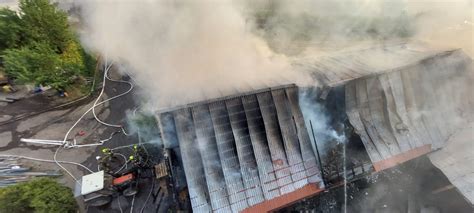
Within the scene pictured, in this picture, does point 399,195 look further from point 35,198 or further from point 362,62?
point 35,198

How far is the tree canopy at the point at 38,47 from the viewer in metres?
9.59

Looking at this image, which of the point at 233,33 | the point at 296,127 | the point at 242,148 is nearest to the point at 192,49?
the point at 233,33

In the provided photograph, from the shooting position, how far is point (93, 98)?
11359 mm

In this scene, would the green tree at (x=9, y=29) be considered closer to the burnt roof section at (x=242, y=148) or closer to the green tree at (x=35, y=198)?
the green tree at (x=35, y=198)

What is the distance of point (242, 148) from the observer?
6602 millimetres

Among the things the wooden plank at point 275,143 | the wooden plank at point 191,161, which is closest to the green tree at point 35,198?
the wooden plank at point 191,161

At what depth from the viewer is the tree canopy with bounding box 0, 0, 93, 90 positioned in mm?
9586

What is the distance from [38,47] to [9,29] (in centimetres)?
144

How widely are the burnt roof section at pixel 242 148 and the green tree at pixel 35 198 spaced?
3.49 metres

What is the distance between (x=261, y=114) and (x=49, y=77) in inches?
341

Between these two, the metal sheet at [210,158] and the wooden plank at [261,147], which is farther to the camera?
the wooden plank at [261,147]

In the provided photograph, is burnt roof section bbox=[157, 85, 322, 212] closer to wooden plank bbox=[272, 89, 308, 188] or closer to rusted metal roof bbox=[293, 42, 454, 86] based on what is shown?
wooden plank bbox=[272, 89, 308, 188]

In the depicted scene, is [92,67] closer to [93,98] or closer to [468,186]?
[93,98]

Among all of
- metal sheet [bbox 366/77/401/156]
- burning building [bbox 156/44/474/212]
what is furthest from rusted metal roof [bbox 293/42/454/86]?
metal sheet [bbox 366/77/401/156]
